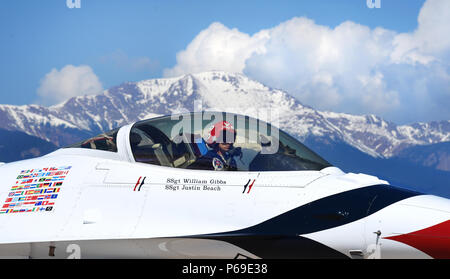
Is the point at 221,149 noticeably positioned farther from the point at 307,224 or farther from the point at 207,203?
the point at 307,224

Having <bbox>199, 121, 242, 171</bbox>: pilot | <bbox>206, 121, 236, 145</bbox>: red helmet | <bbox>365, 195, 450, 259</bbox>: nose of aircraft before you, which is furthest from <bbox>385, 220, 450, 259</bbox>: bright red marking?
<bbox>206, 121, 236, 145</bbox>: red helmet

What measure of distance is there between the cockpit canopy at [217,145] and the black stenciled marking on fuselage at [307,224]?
808mm

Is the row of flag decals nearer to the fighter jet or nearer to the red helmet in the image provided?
the fighter jet

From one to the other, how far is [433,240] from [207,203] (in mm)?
3019

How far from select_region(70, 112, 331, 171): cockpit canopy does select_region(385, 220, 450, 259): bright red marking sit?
68.7 inches

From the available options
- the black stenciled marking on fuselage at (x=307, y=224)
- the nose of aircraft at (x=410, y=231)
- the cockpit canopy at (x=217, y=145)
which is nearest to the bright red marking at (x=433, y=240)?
the nose of aircraft at (x=410, y=231)

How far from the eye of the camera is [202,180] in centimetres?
784

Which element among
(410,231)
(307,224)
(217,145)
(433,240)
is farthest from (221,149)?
(433,240)

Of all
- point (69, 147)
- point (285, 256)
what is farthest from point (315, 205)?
point (69, 147)

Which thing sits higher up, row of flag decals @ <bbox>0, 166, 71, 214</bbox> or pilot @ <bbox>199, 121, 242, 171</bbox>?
pilot @ <bbox>199, 121, 242, 171</bbox>

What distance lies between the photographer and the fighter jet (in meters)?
6.98

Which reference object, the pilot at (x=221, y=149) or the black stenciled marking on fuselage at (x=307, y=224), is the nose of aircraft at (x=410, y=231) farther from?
the pilot at (x=221, y=149)
